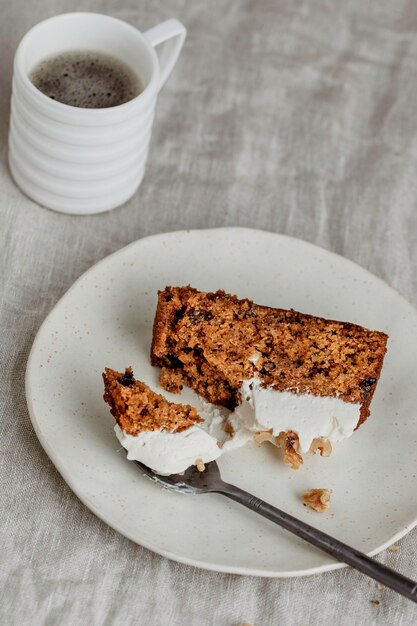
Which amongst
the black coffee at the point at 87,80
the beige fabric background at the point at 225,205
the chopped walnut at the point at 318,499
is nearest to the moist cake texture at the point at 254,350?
the chopped walnut at the point at 318,499

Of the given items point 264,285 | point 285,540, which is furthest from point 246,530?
point 264,285

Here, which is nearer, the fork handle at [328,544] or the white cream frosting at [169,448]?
the fork handle at [328,544]

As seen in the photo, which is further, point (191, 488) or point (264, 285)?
point (264, 285)

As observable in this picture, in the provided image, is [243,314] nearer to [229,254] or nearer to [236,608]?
[229,254]

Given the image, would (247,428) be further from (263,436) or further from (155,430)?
(155,430)

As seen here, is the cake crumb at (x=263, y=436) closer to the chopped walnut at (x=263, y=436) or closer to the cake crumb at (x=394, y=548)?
the chopped walnut at (x=263, y=436)

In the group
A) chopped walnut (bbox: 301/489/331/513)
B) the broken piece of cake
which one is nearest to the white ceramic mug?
the broken piece of cake

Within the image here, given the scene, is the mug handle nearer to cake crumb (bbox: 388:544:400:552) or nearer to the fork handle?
the fork handle
